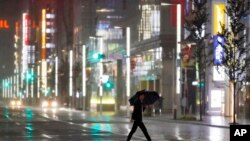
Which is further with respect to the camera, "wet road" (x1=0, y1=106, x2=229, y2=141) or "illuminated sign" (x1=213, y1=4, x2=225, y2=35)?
"illuminated sign" (x1=213, y1=4, x2=225, y2=35)

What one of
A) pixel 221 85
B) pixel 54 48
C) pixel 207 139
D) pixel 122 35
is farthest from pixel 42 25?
pixel 207 139

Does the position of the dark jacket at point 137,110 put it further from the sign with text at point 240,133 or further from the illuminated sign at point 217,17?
the illuminated sign at point 217,17

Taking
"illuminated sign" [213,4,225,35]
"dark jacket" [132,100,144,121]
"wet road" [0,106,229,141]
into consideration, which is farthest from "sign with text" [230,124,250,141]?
"illuminated sign" [213,4,225,35]

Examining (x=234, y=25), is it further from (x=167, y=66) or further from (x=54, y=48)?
(x=54, y=48)

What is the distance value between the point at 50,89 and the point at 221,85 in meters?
102

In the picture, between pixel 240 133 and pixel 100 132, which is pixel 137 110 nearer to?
pixel 100 132

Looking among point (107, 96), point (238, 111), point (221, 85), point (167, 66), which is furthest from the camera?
point (107, 96)

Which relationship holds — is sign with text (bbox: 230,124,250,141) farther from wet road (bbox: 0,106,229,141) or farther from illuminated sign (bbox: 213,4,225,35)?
illuminated sign (bbox: 213,4,225,35)

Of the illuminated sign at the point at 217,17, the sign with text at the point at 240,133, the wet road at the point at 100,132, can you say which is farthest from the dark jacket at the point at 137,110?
the illuminated sign at the point at 217,17

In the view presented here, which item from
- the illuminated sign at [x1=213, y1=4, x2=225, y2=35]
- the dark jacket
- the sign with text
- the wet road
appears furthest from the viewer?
the illuminated sign at [x1=213, y1=4, x2=225, y2=35]

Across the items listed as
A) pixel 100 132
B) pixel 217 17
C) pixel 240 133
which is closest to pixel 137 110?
pixel 100 132

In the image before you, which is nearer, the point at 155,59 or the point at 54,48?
the point at 155,59

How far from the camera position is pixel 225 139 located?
27922 millimetres

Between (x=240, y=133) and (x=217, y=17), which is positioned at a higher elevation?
(x=217, y=17)
